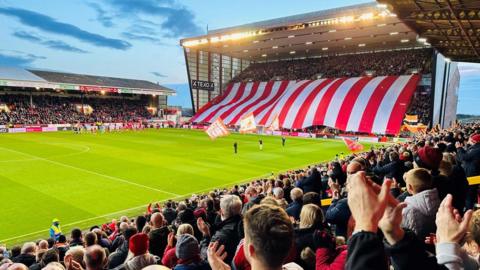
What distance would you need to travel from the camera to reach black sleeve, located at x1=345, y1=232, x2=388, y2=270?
1.91 meters

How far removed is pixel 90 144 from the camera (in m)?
40.2

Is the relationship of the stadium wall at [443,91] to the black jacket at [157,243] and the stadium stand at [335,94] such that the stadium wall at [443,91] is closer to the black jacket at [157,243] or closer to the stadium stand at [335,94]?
the stadium stand at [335,94]

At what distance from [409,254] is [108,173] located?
83.7ft

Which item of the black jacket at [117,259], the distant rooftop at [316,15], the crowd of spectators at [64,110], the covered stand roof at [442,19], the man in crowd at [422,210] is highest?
the distant rooftop at [316,15]

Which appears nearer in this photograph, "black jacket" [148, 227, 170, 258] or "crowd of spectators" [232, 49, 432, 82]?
"black jacket" [148, 227, 170, 258]

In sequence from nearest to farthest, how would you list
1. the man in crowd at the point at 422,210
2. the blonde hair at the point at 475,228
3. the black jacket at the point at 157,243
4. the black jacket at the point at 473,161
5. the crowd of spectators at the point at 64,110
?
1. the blonde hair at the point at 475,228
2. the man in crowd at the point at 422,210
3. the black jacket at the point at 157,243
4. the black jacket at the point at 473,161
5. the crowd of spectators at the point at 64,110

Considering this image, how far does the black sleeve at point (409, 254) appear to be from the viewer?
211 centimetres

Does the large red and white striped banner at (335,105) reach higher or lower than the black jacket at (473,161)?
higher

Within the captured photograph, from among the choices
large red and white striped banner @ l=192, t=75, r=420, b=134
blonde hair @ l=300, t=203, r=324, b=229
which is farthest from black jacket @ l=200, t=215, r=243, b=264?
large red and white striped banner @ l=192, t=75, r=420, b=134

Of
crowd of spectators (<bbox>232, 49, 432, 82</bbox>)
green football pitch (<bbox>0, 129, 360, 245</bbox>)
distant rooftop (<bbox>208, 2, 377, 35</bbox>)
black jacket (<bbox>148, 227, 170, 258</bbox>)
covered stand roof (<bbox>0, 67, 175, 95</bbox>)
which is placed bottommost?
green football pitch (<bbox>0, 129, 360, 245</bbox>)

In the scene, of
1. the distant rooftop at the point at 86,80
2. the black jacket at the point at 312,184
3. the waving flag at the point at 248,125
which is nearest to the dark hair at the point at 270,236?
the black jacket at the point at 312,184

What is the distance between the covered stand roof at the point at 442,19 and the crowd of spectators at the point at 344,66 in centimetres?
3445

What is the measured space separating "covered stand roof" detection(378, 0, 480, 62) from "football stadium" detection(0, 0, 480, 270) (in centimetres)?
10

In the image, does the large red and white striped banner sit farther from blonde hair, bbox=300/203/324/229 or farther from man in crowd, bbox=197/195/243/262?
blonde hair, bbox=300/203/324/229
